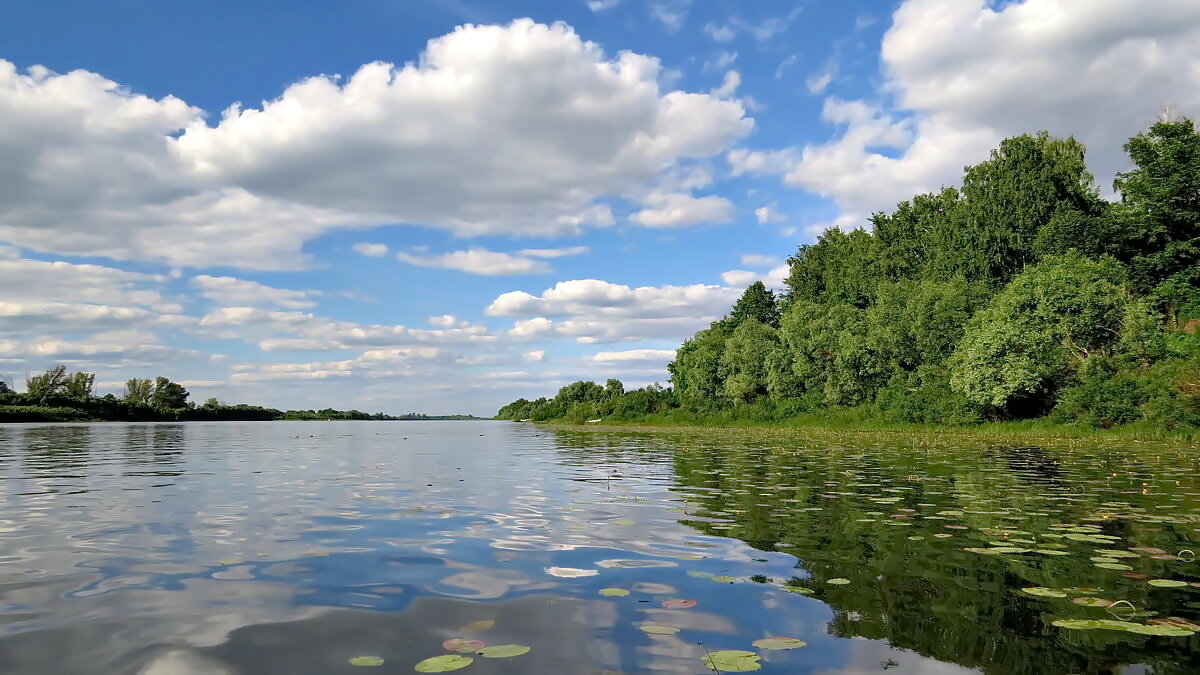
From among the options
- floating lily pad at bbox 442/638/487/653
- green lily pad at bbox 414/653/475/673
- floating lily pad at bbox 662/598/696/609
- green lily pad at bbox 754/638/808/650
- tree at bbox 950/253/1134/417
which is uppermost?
tree at bbox 950/253/1134/417

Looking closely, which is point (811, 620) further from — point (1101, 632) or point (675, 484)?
point (675, 484)

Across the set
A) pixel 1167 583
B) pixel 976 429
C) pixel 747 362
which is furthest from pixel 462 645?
pixel 747 362

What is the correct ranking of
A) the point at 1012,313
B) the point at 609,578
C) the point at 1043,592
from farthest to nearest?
the point at 1012,313, the point at 609,578, the point at 1043,592

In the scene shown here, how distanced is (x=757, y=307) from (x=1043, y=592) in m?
96.1

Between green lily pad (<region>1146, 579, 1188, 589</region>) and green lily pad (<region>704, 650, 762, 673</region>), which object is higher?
green lily pad (<region>704, 650, 762, 673</region>)

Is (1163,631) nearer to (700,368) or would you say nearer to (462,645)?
(462,645)

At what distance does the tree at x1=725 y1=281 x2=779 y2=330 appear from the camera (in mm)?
99750

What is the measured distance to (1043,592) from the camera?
246 inches

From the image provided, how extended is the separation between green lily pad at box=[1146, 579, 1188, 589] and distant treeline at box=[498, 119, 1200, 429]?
110ft

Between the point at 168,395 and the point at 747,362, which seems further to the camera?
the point at 168,395

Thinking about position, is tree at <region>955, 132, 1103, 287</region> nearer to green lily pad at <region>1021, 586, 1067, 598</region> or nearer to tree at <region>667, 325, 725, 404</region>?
tree at <region>667, 325, 725, 404</region>

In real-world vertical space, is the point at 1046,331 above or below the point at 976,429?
above

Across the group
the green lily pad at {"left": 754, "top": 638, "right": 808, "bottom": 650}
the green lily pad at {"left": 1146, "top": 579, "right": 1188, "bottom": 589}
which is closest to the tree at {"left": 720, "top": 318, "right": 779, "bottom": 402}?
the green lily pad at {"left": 1146, "top": 579, "right": 1188, "bottom": 589}

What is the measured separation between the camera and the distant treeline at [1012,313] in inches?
1551
